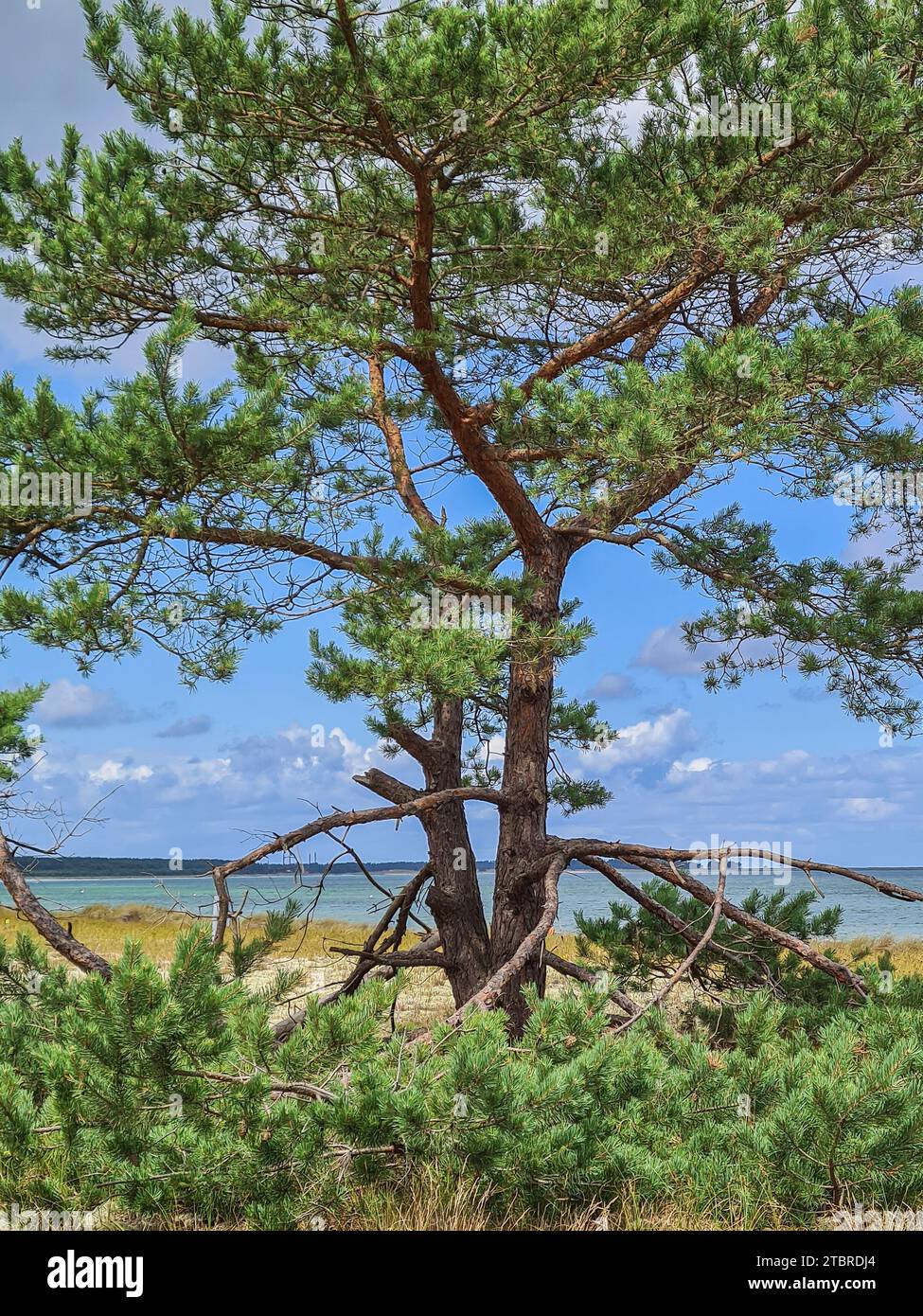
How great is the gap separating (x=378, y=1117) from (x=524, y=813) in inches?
129

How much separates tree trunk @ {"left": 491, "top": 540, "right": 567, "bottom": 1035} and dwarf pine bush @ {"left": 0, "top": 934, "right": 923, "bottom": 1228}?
91.0 inches

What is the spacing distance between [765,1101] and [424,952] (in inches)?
119

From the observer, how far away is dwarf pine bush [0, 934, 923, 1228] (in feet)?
10.1

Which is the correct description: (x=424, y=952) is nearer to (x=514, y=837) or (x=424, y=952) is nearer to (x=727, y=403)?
(x=514, y=837)

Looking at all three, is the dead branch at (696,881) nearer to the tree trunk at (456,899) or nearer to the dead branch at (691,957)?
the dead branch at (691,957)

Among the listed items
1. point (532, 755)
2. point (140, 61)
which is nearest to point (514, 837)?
point (532, 755)

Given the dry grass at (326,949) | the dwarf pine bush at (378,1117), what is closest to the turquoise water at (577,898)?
the dry grass at (326,949)

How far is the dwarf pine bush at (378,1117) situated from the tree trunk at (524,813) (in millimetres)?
2311

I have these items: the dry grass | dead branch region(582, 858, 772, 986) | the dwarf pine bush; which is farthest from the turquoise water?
the dwarf pine bush

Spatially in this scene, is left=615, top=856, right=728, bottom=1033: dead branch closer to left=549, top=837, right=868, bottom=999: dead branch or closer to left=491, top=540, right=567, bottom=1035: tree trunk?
left=549, top=837, right=868, bottom=999: dead branch

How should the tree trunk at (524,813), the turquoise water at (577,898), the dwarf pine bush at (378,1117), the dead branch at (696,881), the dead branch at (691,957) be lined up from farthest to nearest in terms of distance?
1. the turquoise water at (577,898)
2. the tree trunk at (524,813)
3. the dead branch at (696,881)
4. the dead branch at (691,957)
5. the dwarf pine bush at (378,1117)

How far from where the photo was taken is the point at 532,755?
641 cm

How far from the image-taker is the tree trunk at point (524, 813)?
6277 millimetres

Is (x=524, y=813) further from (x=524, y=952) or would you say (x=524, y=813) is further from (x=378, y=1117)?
(x=378, y=1117)
